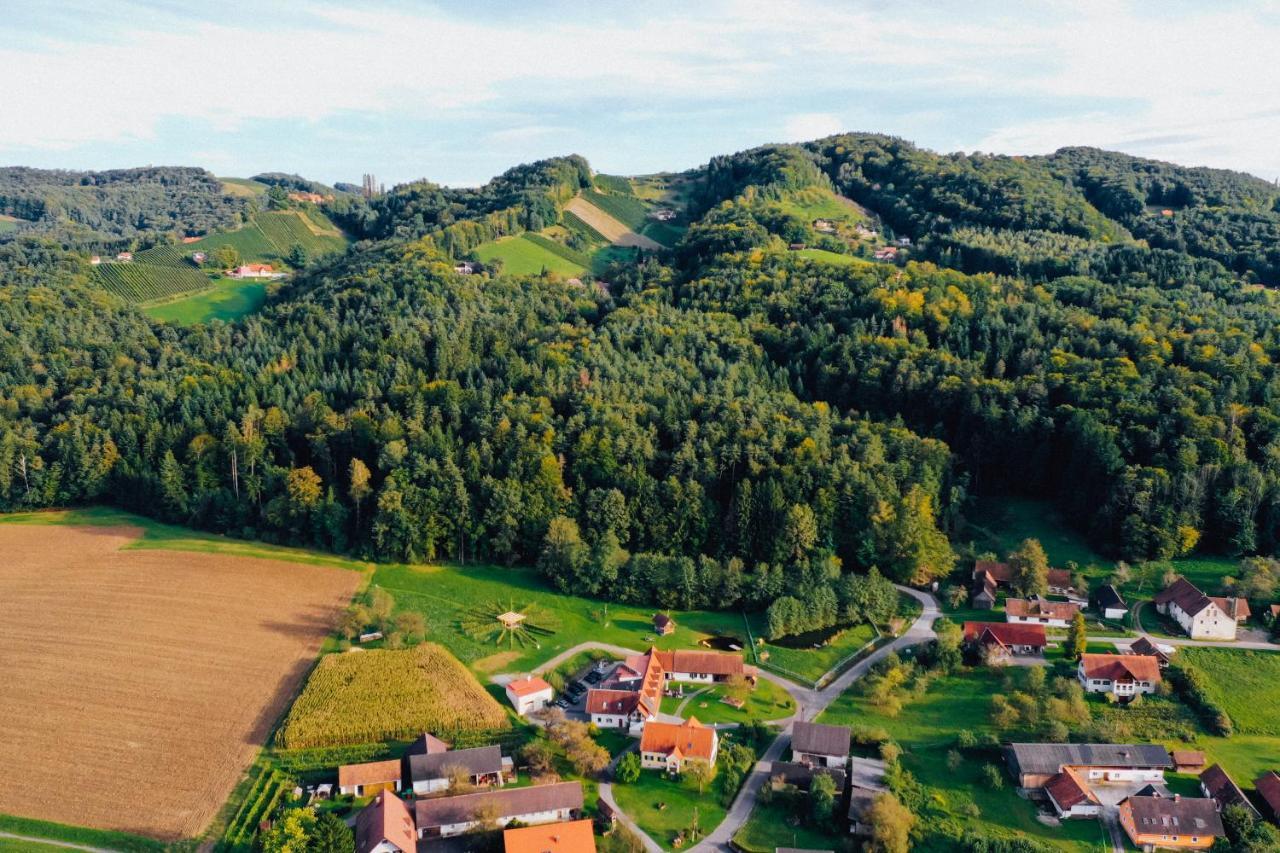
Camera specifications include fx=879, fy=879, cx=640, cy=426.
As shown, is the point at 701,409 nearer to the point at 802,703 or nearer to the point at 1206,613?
the point at 802,703

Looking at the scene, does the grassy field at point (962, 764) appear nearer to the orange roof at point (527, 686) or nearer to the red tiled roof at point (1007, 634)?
the red tiled roof at point (1007, 634)

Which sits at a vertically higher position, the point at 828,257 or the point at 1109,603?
the point at 828,257

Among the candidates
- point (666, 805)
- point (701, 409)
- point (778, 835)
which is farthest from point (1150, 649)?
point (701, 409)

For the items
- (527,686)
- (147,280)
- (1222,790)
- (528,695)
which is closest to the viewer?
(1222,790)

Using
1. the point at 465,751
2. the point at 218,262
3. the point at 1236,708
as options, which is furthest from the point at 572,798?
the point at 218,262

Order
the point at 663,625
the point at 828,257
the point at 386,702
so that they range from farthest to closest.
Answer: the point at 828,257
the point at 663,625
the point at 386,702

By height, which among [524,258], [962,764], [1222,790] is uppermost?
[524,258]
